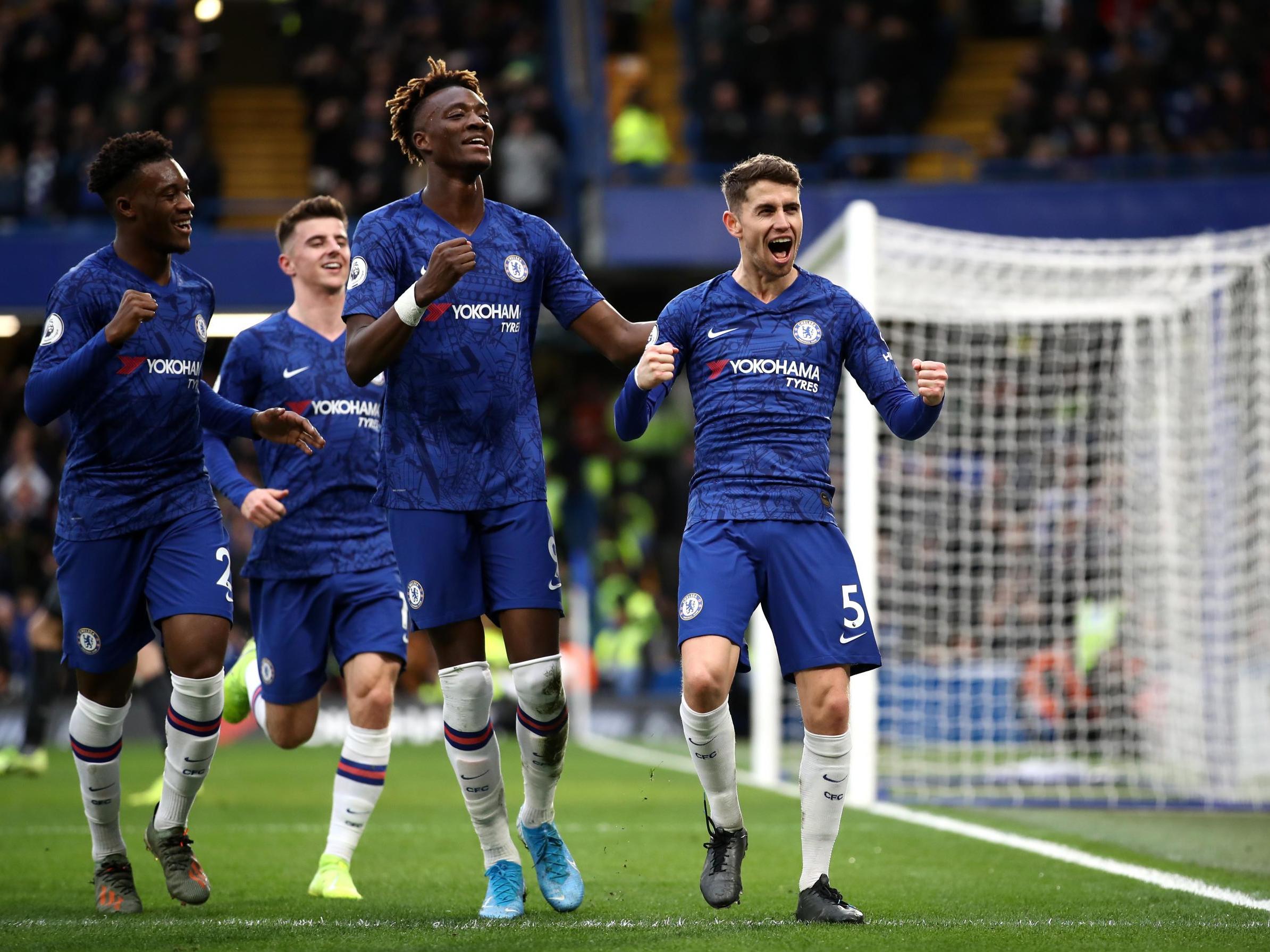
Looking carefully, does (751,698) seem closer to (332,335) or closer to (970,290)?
(970,290)

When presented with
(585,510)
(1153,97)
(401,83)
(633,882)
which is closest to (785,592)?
(633,882)

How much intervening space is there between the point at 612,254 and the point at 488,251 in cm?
1276

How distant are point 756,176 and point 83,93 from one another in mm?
Result: 16328

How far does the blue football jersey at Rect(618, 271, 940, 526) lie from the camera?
5152 mm

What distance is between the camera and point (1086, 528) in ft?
40.0

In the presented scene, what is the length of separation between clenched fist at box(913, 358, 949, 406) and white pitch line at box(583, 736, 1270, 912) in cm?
205

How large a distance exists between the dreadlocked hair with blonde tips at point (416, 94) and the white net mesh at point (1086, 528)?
14.4 feet

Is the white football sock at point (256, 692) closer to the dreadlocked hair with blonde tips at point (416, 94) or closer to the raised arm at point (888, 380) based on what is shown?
the dreadlocked hair with blonde tips at point (416, 94)

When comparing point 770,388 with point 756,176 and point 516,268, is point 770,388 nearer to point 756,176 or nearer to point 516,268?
point 756,176

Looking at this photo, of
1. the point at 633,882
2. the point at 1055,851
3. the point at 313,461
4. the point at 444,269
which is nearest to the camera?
the point at 444,269

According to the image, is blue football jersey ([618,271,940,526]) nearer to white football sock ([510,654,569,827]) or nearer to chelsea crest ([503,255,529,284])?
chelsea crest ([503,255,529,284])

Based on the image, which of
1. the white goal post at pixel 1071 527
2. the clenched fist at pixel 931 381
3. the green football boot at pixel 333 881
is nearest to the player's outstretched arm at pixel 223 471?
the green football boot at pixel 333 881

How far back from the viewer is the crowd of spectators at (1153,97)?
59.4 feet

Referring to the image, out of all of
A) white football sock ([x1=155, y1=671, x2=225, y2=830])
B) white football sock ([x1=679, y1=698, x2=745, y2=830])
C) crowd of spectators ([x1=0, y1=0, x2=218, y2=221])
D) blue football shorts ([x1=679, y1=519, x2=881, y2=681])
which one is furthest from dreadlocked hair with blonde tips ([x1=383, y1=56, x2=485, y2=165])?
crowd of spectators ([x1=0, y1=0, x2=218, y2=221])
